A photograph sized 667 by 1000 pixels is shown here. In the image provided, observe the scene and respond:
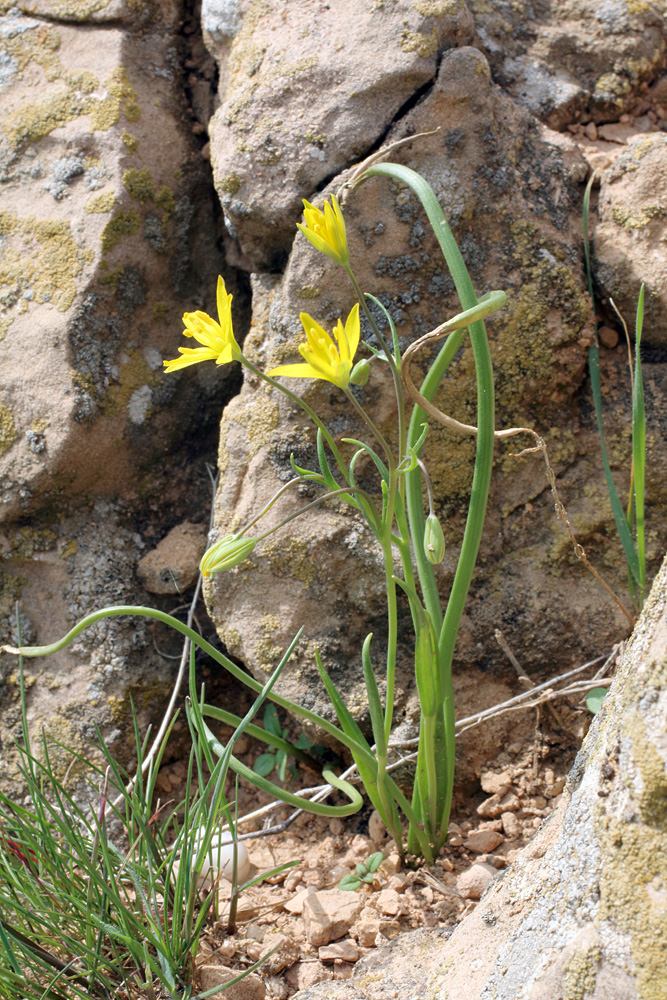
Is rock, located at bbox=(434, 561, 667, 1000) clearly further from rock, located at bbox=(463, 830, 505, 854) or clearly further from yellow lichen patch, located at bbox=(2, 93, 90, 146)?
yellow lichen patch, located at bbox=(2, 93, 90, 146)

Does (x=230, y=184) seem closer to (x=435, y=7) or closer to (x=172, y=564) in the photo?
(x=435, y=7)

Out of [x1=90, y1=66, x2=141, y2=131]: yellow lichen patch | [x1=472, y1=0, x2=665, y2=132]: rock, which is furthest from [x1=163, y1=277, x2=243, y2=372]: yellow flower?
[x1=472, y1=0, x2=665, y2=132]: rock

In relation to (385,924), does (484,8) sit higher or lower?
higher

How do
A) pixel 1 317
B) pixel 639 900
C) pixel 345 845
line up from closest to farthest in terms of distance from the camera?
pixel 639 900 → pixel 345 845 → pixel 1 317

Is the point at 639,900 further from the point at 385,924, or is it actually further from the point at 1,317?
the point at 1,317

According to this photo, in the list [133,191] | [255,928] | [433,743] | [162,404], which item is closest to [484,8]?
[133,191]

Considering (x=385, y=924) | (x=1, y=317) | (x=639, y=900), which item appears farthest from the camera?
(x=1, y=317)

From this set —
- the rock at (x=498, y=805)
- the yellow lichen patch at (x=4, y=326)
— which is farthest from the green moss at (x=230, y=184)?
the rock at (x=498, y=805)

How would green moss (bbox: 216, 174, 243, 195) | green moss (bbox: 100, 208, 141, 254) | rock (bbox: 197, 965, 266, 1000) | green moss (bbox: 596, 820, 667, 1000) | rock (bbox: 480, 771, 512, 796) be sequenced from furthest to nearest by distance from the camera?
green moss (bbox: 100, 208, 141, 254)
green moss (bbox: 216, 174, 243, 195)
rock (bbox: 480, 771, 512, 796)
rock (bbox: 197, 965, 266, 1000)
green moss (bbox: 596, 820, 667, 1000)
